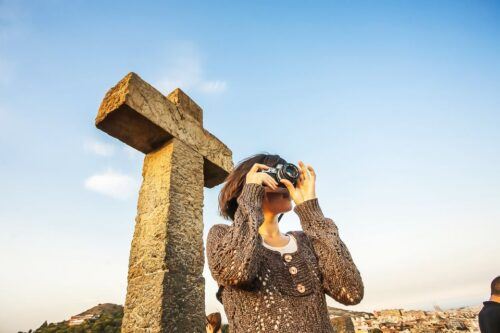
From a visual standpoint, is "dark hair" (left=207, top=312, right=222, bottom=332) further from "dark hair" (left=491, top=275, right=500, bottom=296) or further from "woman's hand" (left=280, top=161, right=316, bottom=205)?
"dark hair" (left=491, top=275, right=500, bottom=296)

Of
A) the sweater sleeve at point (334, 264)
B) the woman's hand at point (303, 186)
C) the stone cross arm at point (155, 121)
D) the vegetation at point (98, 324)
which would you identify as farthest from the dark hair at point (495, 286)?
the vegetation at point (98, 324)

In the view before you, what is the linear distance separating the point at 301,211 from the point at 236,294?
1.81 feet

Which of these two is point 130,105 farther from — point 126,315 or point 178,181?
point 126,315

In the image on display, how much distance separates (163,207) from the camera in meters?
2.00

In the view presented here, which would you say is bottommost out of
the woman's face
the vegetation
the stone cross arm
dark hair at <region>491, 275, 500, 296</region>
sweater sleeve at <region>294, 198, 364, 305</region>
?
the vegetation

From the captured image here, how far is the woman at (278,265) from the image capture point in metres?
1.15

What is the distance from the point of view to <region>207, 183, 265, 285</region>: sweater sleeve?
3.79 ft

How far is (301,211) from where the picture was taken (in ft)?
4.98

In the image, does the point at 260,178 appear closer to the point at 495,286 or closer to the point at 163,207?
the point at 163,207

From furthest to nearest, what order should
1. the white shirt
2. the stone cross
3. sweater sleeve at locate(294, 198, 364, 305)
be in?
the stone cross < the white shirt < sweater sleeve at locate(294, 198, 364, 305)

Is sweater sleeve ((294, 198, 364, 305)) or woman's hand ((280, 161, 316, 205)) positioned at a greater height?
woman's hand ((280, 161, 316, 205))

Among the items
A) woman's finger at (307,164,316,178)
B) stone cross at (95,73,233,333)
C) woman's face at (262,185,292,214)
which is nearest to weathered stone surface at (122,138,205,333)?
stone cross at (95,73,233,333)

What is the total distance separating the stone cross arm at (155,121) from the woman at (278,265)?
3.38ft

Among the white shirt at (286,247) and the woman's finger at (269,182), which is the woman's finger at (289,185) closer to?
the woman's finger at (269,182)
